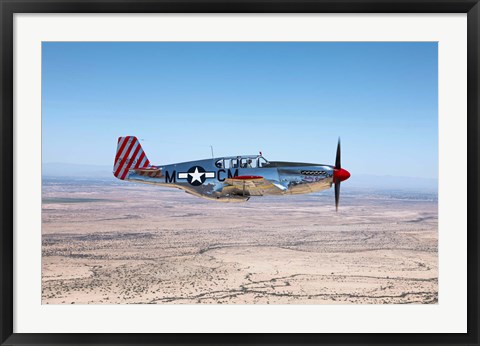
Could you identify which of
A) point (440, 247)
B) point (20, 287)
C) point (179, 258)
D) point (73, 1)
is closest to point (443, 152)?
point (440, 247)

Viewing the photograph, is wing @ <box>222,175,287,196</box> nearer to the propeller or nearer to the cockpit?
the cockpit

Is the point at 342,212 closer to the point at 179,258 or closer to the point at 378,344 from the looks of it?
the point at 179,258

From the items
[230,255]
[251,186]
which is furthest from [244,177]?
[230,255]

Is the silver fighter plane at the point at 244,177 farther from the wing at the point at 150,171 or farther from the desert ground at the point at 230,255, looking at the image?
the desert ground at the point at 230,255

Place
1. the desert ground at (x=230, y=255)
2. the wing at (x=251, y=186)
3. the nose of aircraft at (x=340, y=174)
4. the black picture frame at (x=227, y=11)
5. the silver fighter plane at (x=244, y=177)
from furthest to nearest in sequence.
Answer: the desert ground at (x=230, y=255), the nose of aircraft at (x=340, y=174), the silver fighter plane at (x=244, y=177), the wing at (x=251, y=186), the black picture frame at (x=227, y=11)

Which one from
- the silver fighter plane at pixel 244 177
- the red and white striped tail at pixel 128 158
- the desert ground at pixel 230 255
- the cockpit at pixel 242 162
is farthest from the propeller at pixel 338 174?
the red and white striped tail at pixel 128 158

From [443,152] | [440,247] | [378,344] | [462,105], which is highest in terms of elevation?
[462,105]

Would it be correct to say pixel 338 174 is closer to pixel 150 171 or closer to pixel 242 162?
pixel 242 162

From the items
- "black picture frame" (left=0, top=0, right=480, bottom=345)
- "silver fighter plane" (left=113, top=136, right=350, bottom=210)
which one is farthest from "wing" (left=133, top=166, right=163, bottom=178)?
"black picture frame" (left=0, top=0, right=480, bottom=345)
